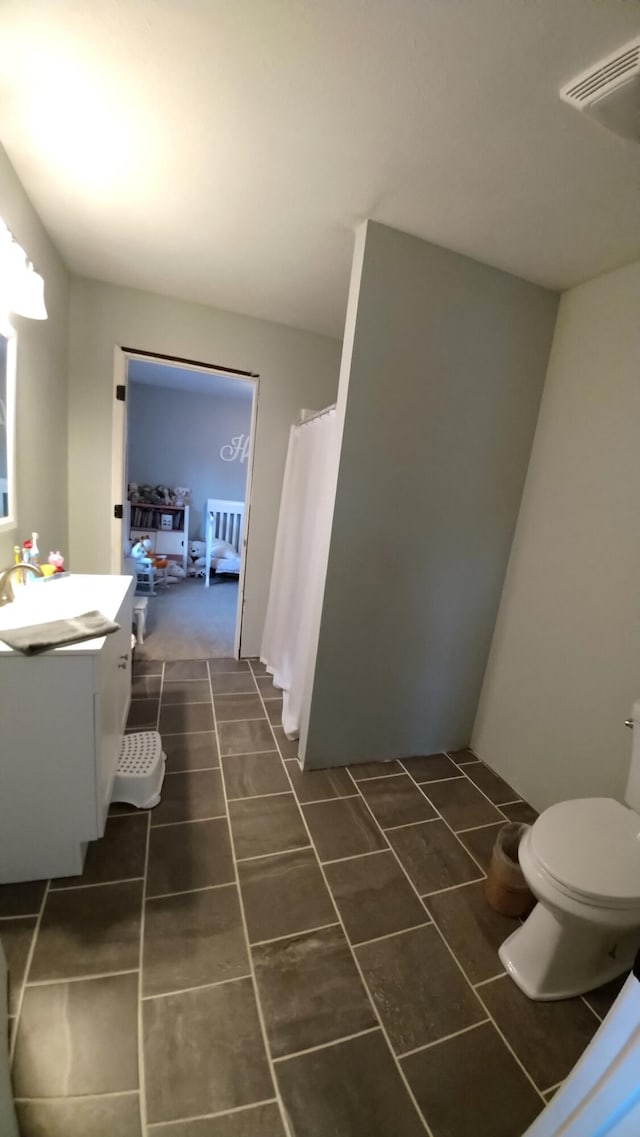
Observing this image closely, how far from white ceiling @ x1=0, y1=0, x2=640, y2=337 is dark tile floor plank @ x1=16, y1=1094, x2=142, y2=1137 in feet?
8.03

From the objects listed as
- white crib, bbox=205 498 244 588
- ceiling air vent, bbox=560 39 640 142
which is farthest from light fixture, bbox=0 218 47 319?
white crib, bbox=205 498 244 588

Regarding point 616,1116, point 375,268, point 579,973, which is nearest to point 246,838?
point 579,973

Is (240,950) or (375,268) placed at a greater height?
(375,268)

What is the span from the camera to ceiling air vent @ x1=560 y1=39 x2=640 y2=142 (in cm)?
88

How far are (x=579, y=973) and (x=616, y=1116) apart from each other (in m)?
0.89

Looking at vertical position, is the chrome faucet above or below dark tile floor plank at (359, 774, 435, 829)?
above

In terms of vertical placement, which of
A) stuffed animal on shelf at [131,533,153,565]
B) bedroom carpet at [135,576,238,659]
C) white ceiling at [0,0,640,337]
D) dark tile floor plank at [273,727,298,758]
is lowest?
dark tile floor plank at [273,727,298,758]

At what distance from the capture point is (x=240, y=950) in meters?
1.20

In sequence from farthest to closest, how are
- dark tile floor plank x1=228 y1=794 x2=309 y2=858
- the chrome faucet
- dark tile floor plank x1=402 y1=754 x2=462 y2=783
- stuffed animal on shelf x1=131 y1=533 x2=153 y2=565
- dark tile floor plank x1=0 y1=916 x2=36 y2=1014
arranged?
stuffed animal on shelf x1=131 y1=533 x2=153 y2=565
dark tile floor plank x1=402 y1=754 x2=462 y2=783
dark tile floor plank x1=228 y1=794 x2=309 y2=858
the chrome faucet
dark tile floor plank x1=0 y1=916 x2=36 y2=1014

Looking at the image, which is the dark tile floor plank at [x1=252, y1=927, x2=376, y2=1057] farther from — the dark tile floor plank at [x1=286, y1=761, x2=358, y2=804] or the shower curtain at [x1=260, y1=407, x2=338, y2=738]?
the shower curtain at [x1=260, y1=407, x2=338, y2=738]

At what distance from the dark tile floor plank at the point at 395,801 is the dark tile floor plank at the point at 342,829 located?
2.1 inches

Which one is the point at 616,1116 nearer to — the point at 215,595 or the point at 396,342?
the point at 396,342

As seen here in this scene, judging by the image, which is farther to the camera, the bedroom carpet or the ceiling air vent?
the bedroom carpet

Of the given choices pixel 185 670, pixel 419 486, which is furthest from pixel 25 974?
pixel 419 486
